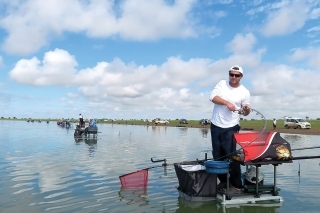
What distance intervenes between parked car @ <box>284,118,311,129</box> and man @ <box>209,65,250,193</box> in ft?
181

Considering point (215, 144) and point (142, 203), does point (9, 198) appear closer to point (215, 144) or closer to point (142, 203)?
point (142, 203)

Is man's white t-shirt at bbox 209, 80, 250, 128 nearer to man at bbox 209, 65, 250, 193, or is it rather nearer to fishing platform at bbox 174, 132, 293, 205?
man at bbox 209, 65, 250, 193

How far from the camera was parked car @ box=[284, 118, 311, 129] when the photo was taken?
57.7 meters

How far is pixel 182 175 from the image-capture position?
7.66 metres

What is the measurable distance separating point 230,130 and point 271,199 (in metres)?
1.78

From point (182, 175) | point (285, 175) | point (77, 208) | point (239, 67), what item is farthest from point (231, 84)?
point (285, 175)

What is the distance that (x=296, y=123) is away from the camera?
59.0m

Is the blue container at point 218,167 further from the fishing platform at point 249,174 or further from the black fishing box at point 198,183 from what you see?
the black fishing box at point 198,183

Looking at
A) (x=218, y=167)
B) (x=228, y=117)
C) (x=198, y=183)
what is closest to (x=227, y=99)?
(x=228, y=117)

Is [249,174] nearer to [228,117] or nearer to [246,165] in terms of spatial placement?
[246,165]

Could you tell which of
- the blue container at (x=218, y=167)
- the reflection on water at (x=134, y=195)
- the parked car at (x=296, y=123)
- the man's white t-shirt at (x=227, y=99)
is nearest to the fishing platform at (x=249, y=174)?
the blue container at (x=218, y=167)

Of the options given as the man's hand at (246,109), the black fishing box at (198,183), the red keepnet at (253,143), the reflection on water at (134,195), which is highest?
the man's hand at (246,109)

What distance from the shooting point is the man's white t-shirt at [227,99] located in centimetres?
754

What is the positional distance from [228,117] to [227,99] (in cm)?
42
